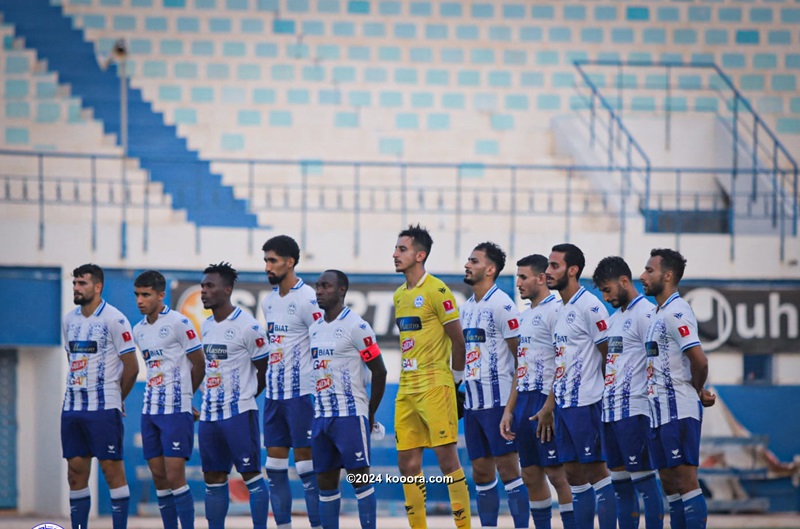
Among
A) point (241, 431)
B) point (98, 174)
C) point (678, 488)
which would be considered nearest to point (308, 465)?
point (241, 431)

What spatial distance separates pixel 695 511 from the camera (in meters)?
8.38

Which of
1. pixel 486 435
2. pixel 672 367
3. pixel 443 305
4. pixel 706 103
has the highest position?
pixel 706 103

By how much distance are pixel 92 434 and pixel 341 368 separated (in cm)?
212

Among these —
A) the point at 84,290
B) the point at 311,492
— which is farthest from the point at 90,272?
the point at 311,492

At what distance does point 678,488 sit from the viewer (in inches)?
336

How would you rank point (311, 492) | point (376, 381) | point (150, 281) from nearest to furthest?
point (376, 381), point (311, 492), point (150, 281)

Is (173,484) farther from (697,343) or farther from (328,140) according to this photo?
(328,140)

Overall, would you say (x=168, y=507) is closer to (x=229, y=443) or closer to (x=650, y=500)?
(x=229, y=443)

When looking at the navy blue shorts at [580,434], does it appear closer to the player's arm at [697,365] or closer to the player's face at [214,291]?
the player's arm at [697,365]

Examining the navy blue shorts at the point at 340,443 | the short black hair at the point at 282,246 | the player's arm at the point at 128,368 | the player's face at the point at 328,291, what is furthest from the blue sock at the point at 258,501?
the short black hair at the point at 282,246

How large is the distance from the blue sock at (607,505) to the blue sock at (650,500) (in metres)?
0.20

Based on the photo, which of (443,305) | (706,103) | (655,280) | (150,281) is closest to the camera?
(655,280)

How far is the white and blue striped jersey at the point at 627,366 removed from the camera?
874 cm

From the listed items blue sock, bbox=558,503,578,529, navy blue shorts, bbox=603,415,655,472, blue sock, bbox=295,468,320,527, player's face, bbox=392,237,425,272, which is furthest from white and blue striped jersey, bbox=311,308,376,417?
navy blue shorts, bbox=603,415,655,472
